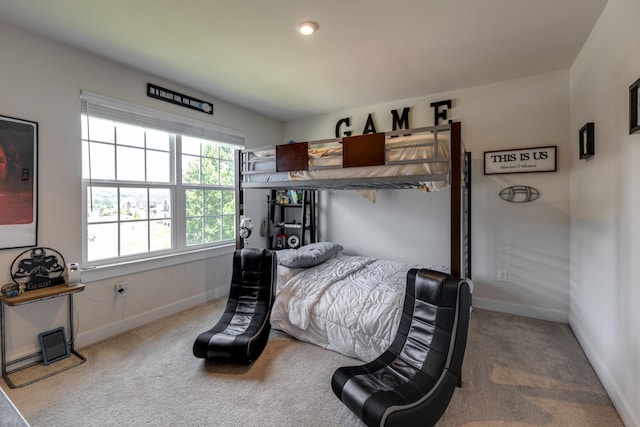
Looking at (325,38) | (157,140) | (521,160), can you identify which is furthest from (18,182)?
(521,160)

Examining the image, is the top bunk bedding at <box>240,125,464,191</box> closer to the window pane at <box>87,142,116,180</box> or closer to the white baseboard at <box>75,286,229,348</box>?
the window pane at <box>87,142,116,180</box>

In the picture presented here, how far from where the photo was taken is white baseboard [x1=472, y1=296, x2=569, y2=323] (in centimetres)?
296

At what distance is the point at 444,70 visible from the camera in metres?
2.86

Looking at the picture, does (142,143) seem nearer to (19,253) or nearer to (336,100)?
(19,253)

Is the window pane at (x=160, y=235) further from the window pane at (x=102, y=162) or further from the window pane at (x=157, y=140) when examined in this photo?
the window pane at (x=157, y=140)

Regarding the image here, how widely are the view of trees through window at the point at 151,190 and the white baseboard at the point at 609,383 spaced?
12.3 ft

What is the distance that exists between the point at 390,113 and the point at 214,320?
3.24 metres

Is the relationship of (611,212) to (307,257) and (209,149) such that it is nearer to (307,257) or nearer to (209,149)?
(307,257)

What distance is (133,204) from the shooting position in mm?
2928

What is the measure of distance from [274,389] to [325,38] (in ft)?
8.52

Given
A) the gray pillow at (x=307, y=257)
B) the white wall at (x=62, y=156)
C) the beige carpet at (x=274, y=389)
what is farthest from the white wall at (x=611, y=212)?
the white wall at (x=62, y=156)

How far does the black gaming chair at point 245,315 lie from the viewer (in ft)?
7.10

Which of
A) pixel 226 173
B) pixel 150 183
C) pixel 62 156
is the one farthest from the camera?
pixel 226 173

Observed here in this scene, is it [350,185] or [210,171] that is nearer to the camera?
[350,185]
